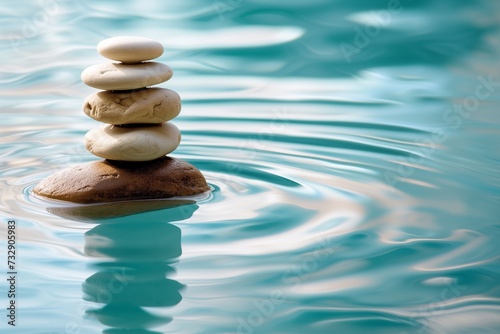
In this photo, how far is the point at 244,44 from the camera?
678cm

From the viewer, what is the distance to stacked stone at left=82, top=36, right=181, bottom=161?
3939 millimetres

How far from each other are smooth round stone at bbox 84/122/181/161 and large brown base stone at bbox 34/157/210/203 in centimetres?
6

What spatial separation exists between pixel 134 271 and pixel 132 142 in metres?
0.83

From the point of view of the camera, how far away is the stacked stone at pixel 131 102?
3939 millimetres

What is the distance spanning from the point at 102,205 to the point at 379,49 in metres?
3.16

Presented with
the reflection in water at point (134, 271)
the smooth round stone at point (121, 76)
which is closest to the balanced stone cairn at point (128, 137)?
the smooth round stone at point (121, 76)

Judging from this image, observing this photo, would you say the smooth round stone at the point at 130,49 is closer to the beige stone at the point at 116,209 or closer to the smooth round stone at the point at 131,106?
the smooth round stone at the point at 131,106

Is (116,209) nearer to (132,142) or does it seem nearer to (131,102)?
(132,142)

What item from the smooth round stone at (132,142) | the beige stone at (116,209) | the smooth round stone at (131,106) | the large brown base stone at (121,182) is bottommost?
the beige stone at (116,209)

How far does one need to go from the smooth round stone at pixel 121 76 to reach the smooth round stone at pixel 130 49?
0.04 meters

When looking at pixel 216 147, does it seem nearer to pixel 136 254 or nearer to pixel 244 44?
pixel 136 254

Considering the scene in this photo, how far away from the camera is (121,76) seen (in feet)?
12.9

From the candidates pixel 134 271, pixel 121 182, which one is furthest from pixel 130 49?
pixel 134 271

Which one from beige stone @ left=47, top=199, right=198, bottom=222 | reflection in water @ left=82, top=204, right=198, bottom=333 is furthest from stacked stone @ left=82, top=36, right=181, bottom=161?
reflection in water @ left=82, top=204, right=198, bottom=333
